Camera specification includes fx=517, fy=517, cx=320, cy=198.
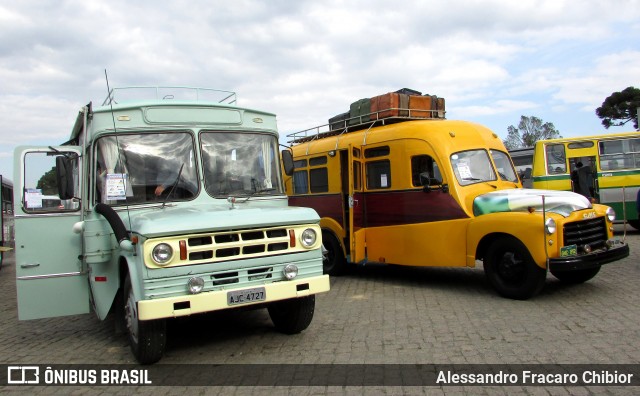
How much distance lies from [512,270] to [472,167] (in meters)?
1.92

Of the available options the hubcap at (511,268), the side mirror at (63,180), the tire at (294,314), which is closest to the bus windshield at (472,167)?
the hubcap at (511,268)

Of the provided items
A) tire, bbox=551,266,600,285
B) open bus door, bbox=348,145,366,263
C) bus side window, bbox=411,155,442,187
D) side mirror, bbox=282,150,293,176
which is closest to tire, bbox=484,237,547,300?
tire, bbox=551,266,600,285

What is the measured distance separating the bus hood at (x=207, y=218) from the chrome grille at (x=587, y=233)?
369cm

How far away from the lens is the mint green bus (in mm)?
4762

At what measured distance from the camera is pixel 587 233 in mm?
7164

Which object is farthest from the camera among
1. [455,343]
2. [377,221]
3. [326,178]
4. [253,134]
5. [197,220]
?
[326,178]

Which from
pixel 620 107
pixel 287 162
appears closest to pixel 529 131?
pixel 620 107

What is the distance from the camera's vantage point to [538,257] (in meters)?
6.83

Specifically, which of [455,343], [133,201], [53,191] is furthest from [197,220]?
[455,343]

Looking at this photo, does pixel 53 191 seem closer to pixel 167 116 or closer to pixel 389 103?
pixel 167 116

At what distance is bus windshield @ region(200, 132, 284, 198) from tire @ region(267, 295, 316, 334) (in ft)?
4.44

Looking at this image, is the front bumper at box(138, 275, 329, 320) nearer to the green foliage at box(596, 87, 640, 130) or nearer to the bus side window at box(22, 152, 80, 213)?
the bus side window at box(22, 152, 80, 213)

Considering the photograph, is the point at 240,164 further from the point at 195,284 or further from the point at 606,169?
the point at 606,169

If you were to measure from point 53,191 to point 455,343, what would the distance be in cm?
497
